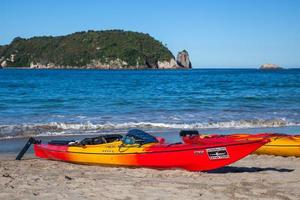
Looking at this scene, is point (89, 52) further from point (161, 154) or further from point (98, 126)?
→ point (161, 154)

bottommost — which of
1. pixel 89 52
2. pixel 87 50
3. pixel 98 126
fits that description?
pixel 98 126

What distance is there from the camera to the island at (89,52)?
159625mm

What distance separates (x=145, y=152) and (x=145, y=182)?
156cm

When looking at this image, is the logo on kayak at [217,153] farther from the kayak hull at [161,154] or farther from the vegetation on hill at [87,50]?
the vegetation on hill at [87,50]

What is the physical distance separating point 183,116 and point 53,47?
150m

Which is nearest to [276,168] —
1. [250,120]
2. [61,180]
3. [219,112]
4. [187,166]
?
[187,166]

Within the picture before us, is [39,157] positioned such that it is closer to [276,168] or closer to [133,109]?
[276,168]

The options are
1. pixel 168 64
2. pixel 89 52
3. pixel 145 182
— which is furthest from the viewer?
pixel 168 64

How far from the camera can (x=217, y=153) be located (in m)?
9.80

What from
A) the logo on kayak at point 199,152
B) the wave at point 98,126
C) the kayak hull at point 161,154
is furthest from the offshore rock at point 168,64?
the logo on kayak at point 199,152

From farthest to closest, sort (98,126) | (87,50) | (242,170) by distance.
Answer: (87,50), (98,126), (242,170)

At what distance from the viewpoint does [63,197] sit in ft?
25.6

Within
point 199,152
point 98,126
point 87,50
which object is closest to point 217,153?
point 199,152

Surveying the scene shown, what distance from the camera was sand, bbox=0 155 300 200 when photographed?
8.08 metres
